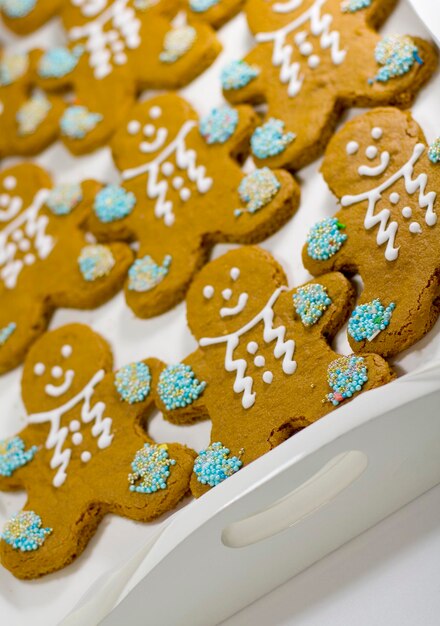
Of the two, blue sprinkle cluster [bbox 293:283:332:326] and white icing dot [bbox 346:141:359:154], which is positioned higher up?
white icing dot [bbox 346:141:359:154]

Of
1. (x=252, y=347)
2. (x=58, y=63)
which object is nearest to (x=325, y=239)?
(x=252, y=347)

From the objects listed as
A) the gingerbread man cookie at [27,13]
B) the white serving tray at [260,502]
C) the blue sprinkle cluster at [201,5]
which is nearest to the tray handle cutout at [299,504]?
the white serving tray at [260,502]

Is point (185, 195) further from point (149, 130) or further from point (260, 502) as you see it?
point (260, 502)

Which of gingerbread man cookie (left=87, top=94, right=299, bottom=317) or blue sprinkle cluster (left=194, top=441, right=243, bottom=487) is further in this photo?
gingerbread man cookie (left=87, top=94, right=299, bottom=317)

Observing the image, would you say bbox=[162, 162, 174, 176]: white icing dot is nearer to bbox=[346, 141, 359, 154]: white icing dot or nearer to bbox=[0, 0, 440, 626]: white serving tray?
bbox=[0, 0, 440, 626]: white serving tray

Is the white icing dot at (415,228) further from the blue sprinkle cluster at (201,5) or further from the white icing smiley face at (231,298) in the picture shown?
the blue sprinkle cluster at (201,5)

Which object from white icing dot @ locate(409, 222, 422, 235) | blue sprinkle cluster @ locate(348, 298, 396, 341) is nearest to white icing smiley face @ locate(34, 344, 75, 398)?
blue sprinkle cluster @ locate(348, 298, 396, 341)
